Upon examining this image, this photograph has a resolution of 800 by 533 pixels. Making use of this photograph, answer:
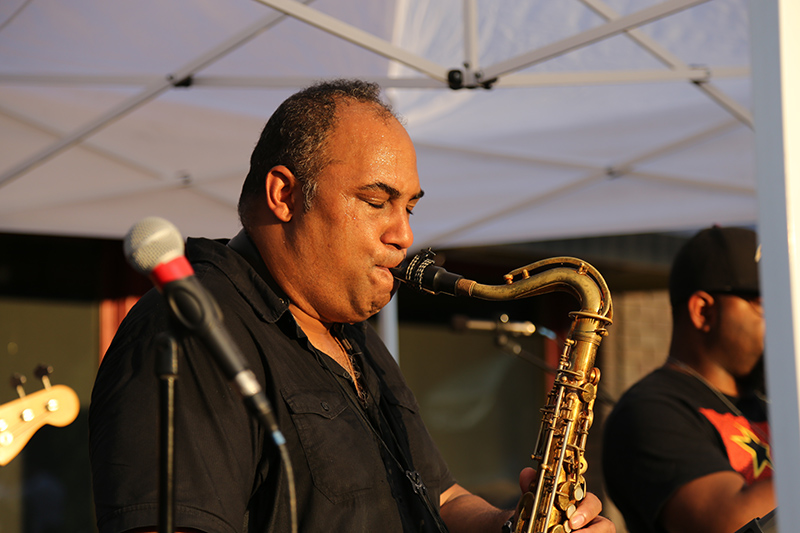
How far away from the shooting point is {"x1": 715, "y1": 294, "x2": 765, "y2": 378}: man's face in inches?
129

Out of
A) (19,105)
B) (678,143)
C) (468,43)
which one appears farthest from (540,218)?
(19,105)

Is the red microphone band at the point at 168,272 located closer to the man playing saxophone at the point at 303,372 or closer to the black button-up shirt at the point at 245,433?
the black button-up shirt at the point at 245,433

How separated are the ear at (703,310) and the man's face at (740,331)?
4 cm

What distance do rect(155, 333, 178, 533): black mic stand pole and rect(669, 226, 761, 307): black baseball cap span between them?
2.64 meters

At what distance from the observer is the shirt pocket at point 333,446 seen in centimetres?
182

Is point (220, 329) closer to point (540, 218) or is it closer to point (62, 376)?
point (540, 218)

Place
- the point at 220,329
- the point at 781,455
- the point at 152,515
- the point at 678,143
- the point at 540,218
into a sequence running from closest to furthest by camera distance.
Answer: the point at 781,455, the point at 220,329, the point at 152,515, the point at 678,143, the point at 540,218

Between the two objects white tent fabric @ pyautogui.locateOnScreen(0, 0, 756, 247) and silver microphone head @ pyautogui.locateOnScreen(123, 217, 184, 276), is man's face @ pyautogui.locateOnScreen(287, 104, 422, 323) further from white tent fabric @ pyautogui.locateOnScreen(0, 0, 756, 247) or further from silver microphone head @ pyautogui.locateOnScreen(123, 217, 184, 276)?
white tent fabric @ pyautogui.locateOnScreen(0, 0, 756, 247)

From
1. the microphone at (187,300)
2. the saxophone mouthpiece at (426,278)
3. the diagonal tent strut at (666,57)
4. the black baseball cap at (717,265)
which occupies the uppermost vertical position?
the diagonal tent strut at (666,57)

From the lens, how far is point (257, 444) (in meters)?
1.78

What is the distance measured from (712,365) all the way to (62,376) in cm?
454

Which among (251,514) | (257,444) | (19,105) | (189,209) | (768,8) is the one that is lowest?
(251,514)

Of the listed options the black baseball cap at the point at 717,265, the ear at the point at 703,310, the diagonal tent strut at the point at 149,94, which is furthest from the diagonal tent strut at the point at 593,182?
the diagonal tent strut at the point at 149,94

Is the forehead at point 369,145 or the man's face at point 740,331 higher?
the forehead at point 369,145
